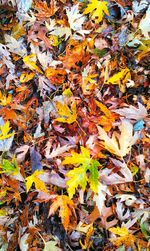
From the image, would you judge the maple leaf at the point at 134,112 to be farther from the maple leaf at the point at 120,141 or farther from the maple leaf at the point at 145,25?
the maple leaf at the point at 145,25

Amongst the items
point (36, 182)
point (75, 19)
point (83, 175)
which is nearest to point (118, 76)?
point (75, 19)

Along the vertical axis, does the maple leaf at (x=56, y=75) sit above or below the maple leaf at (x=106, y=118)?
above

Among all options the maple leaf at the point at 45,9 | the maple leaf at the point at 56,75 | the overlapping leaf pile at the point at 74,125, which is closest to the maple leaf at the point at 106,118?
the overlapping leaf pile at the point at 74,125

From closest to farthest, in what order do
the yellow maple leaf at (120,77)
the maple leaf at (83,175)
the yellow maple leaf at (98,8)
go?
the maple leaf at (83,175) → the yellow maple leaf at (120,77) → the yellow maple leaf at (98,8)

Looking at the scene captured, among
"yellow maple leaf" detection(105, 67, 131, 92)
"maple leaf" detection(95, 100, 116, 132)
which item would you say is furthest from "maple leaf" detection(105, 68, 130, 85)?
"maple leaf" detection(95, 100, 116, 132)

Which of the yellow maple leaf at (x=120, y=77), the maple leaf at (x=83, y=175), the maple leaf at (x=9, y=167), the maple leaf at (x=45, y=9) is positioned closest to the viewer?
the maple leaf at (x=83, y=175)

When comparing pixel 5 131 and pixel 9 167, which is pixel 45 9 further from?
pixel 9 167

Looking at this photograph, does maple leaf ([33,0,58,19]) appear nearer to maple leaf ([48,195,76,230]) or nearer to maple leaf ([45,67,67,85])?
maple leaf ([45,67,67,85])

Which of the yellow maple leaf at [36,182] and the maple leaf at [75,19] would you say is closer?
the yellow maple leaf at [36,182]
